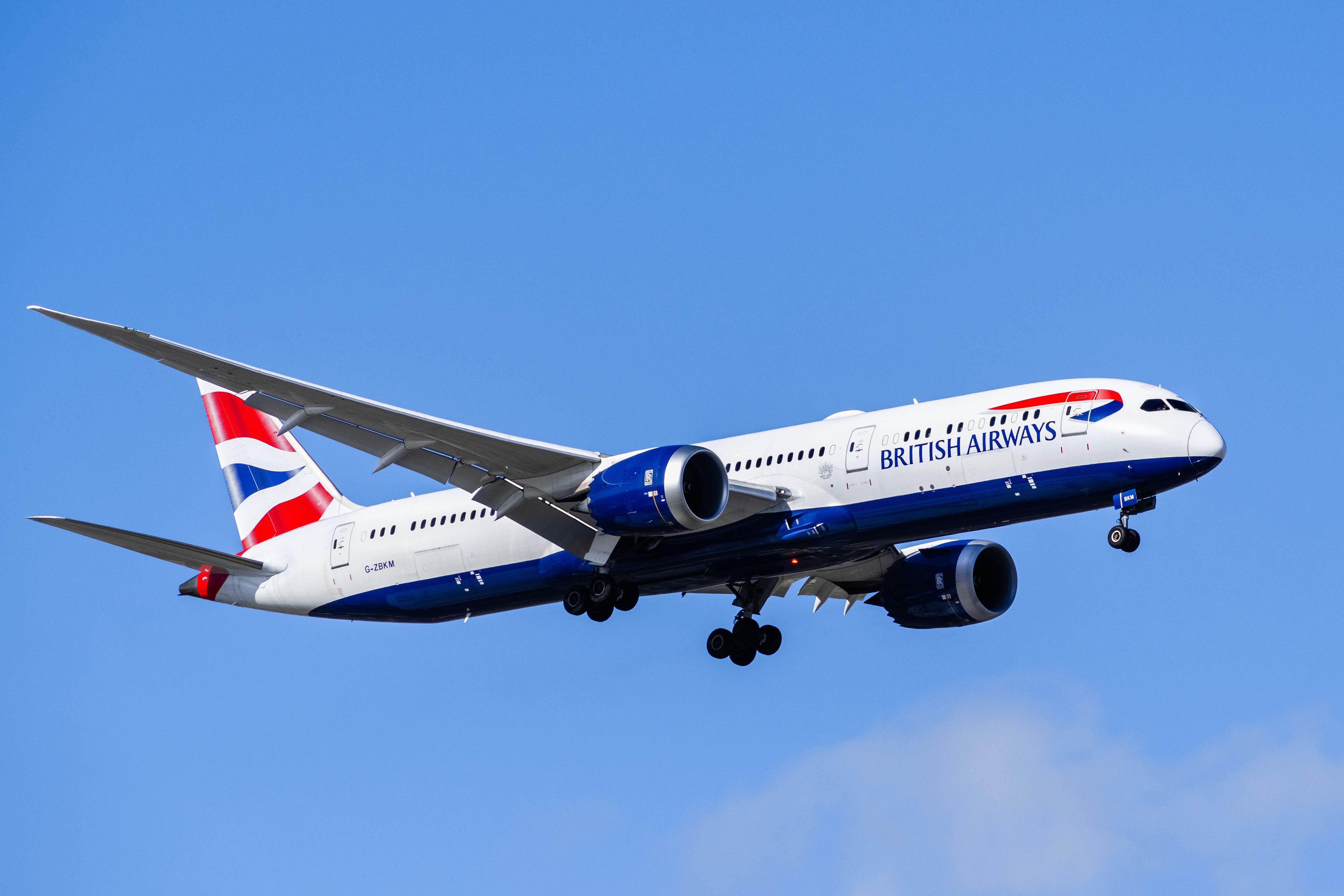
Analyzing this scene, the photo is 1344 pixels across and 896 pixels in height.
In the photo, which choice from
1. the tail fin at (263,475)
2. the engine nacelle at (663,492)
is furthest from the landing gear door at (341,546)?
the engine nacelle at (663,492)

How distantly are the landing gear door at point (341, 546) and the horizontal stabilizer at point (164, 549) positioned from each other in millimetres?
1767

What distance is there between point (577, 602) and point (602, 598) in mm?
679

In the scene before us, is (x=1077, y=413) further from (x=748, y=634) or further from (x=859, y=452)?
(x=748, y=634)

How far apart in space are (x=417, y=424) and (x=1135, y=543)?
13715 mm

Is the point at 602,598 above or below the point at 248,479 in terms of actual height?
below

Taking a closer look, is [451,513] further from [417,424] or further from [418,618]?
[417,424]

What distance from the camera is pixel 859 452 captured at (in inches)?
1302

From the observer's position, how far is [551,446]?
113 feet

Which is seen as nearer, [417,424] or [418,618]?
[417,424]

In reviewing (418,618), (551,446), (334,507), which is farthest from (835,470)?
(334,507)

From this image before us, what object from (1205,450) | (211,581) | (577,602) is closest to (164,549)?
(211,581)

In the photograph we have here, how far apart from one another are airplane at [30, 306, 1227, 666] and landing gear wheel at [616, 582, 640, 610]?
0.04 metres

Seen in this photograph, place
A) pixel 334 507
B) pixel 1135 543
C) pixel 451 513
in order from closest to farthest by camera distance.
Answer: pixel 1135 543
pixel 451 513
pixel 334 507

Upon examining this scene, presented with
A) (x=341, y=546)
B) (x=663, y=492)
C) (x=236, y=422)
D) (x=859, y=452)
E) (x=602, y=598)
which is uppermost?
(x=236, y=422)
